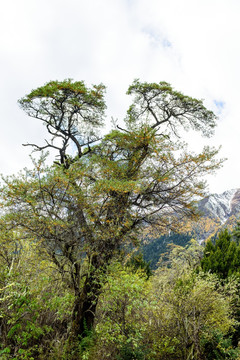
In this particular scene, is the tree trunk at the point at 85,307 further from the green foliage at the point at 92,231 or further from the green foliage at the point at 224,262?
the green foliage at the point at 224,262

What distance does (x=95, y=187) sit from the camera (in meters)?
6.11

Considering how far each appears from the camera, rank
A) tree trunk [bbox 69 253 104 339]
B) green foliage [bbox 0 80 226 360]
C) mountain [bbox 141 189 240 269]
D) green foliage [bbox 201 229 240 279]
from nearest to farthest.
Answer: green foliage [bbox 0 80 226 360], tree trunk [bbox 69 253 104 339], mountain [bbox 141 189 240 269], green foliage [bbox 201 229 240 279]

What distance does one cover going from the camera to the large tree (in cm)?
587

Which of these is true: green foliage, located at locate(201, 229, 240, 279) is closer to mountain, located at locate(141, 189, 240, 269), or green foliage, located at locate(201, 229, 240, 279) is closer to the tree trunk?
mountain, located at locate(141, 189, 240, 269)

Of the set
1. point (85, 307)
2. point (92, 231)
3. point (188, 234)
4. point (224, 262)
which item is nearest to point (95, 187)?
point (92, 231)

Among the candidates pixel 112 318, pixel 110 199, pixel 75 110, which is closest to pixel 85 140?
pixel 75 110

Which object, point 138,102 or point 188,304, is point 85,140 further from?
point 188,304

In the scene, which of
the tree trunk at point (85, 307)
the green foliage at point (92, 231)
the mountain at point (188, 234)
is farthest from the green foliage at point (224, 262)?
the tree trunk at point (85, 307)

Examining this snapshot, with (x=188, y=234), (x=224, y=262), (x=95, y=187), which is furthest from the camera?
(x=188, y=234)

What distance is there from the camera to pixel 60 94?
7.88 meters

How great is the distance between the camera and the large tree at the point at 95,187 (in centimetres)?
587

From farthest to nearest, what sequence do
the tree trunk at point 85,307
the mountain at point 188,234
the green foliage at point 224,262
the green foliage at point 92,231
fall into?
1. the green foliage at point 224,262
2. the mountain at point 188,234
3. the tree trunk at point 85,307
4. the green foliage at point 92,231

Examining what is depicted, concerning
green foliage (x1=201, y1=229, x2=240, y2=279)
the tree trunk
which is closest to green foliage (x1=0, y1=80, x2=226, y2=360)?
the tree trunk

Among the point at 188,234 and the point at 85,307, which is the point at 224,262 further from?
the point at 188,234
